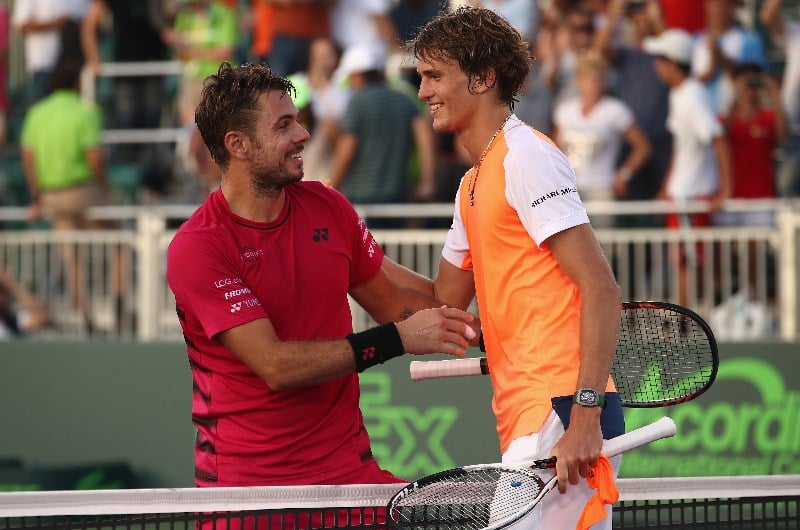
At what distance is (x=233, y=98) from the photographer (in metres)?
4.41

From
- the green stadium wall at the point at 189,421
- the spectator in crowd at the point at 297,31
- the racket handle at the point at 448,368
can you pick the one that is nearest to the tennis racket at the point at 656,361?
the racket handle at the point at 448,368

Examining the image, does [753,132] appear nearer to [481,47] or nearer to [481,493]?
[481,47]

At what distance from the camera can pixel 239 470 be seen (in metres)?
4.35

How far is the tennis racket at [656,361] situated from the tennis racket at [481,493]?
376 millimetres

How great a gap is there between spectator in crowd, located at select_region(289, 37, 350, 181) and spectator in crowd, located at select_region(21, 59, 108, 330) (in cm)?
178

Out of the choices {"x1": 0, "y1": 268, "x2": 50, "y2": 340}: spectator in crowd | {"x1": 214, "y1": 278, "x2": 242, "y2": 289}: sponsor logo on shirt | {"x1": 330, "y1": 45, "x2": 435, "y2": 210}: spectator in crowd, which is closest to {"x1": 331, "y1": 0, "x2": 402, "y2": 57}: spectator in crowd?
{"x1": 330, "y1": 45, "x2": 435, "y2": 210}: spectator in crowd

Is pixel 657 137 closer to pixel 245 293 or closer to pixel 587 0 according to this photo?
pixel 587 0

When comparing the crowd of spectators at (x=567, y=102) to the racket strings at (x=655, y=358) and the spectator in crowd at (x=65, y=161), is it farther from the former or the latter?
the racket strings at (x=655, y=358)

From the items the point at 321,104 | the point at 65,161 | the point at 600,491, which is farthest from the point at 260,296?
the point at 65,161

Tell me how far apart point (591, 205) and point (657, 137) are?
843 mm

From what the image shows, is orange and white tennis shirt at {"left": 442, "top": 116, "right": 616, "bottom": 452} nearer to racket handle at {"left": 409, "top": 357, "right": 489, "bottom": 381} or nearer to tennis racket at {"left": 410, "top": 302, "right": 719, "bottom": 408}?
racket handle at {"left": 409, "top": 357, "right": 489, "bottom": 381}

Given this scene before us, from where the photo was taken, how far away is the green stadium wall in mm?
8234

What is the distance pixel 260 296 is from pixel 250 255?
13 cm

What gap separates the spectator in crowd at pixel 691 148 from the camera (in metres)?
9.09
